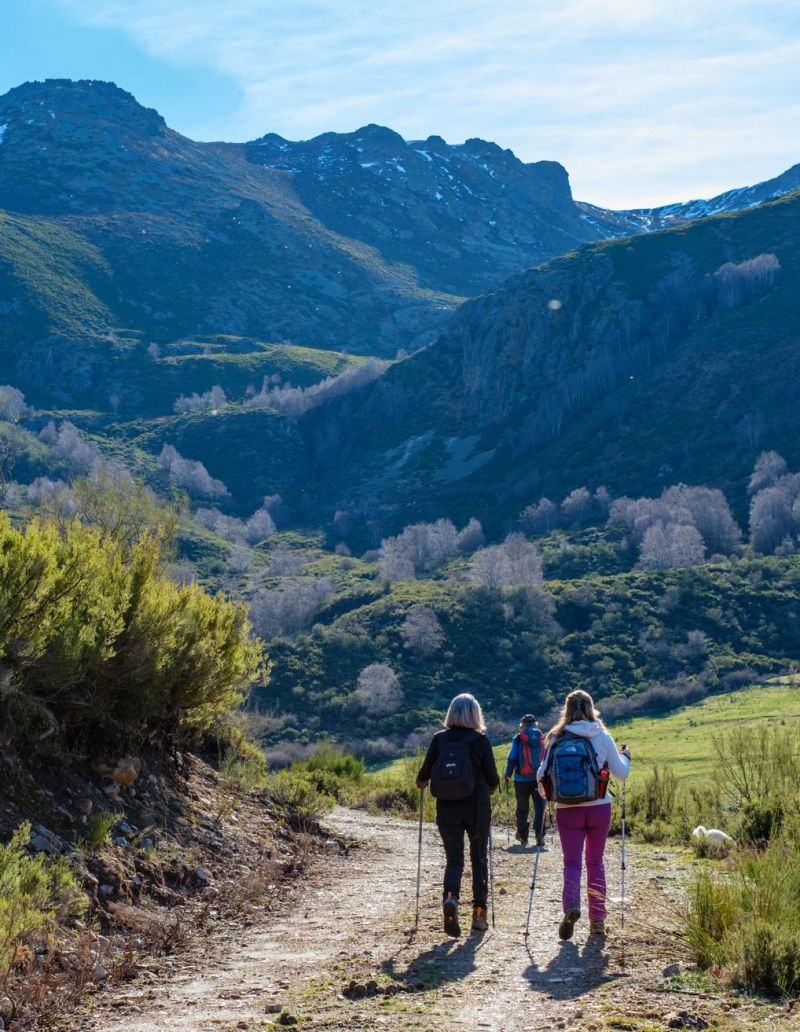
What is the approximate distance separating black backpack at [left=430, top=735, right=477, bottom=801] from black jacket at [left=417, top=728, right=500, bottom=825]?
0.04 meters

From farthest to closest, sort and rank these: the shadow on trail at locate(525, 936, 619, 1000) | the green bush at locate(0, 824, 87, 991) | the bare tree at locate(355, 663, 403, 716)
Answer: the bare tree at locate(355, 663, 403, 716) < the shadow on trail at locate(525, 936, 619, 1000) < the green bush at locate(0, 824, 87, 991)

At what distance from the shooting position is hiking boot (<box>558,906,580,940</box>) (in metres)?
7.35

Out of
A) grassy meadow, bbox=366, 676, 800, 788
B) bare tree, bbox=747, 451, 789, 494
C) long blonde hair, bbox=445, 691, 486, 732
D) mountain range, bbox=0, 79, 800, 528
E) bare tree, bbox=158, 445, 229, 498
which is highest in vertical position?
mountain range, bbox=0, 79, 800, 528

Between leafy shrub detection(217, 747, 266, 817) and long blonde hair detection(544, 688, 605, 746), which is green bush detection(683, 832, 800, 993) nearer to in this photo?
long blonde hair detection(544, 688, 605, 746)

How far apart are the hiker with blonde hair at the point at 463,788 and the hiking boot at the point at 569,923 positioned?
2.50ft

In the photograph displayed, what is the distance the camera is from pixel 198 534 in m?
102

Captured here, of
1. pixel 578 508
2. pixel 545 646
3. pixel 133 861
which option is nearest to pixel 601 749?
pixel 133 861

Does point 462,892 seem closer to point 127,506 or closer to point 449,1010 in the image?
point 449,1010

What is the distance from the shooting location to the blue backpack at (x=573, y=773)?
7.63 m

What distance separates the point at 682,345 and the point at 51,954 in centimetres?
11719

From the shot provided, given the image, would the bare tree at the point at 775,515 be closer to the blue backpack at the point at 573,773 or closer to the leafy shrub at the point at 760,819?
the leafy shrub at the point at 760,819

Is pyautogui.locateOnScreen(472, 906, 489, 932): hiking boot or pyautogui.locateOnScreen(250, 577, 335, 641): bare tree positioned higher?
pyautogui.locateOnScreen(250, 577, 335, 641): bare tree

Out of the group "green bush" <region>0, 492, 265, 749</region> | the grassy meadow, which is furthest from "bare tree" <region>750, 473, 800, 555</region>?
"green bush" <region>0, 492, 265, 749</region>

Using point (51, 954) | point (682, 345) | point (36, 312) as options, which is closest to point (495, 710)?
point (51, 954)
